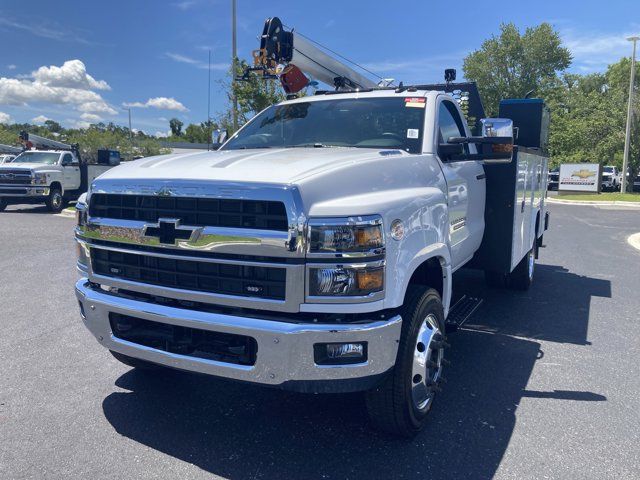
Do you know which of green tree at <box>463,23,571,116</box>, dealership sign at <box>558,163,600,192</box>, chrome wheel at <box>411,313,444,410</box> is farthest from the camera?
green tree at <box>463,23,571,116</box>

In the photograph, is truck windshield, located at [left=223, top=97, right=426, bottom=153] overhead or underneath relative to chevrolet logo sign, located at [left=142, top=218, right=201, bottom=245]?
overhead

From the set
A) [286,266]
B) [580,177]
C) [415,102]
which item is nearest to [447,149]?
[415,102]

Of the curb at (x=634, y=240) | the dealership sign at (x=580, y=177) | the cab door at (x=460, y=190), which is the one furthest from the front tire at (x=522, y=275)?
the dealership sign at (x=580, y=177)

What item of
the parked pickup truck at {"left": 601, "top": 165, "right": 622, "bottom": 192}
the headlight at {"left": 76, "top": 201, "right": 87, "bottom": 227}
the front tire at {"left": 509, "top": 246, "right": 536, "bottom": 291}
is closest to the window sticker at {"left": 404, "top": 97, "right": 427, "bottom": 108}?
the headlight at {"left": 76, "top": 201, "right": 87, "bottom": 227}

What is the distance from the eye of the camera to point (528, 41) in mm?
51781

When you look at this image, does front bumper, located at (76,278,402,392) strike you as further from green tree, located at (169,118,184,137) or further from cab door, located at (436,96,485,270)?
green tree, located at (169,118,184,137)

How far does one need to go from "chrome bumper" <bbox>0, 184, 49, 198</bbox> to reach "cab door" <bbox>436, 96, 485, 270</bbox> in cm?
1569

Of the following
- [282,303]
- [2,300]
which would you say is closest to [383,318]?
[282,303]

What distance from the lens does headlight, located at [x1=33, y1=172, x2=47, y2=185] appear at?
659 inches

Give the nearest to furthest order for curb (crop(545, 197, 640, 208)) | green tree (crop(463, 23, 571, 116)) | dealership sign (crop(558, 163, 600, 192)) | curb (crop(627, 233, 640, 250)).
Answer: curb (crop(627, 233, 640, 250)) < curb (crop(545, 197, 640, 208)) < dealership sign (crop(558, 163, 600, 192)) < green tree (crop(463, 23, 571, 116))

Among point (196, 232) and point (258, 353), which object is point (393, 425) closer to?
point (258, 353)

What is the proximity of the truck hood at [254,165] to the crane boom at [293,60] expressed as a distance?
12.3 ft

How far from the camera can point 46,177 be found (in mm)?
17016

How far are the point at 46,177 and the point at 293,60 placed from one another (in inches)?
503
